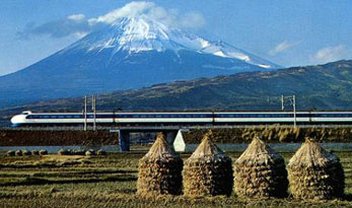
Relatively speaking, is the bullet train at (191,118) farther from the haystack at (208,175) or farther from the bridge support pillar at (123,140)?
the haystack at (208,175)

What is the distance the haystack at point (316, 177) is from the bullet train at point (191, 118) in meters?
59.7

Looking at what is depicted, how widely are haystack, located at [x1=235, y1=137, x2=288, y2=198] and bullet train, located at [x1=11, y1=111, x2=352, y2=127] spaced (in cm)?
5927

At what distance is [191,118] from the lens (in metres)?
85.3

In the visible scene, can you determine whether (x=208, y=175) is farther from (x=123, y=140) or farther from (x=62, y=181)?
(x=123, y=140)

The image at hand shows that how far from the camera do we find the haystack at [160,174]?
2506 centimetres

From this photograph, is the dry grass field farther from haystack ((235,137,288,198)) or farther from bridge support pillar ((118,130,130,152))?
bridge support pillar ((118,130,130,152))

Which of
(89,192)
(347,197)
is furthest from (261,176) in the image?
(89,192)

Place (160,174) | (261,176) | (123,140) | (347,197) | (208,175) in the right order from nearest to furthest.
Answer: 1. (261,176)
2. (347,197)
3. (208,175)
4. (160,174)
5. (123,140)

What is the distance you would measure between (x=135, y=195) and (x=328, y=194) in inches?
241

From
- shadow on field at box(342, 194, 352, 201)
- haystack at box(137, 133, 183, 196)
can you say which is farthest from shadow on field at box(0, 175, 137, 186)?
shadow on field at box(342, 194, 352, 201)

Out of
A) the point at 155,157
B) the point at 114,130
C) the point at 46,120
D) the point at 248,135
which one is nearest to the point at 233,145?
the point at 248,135

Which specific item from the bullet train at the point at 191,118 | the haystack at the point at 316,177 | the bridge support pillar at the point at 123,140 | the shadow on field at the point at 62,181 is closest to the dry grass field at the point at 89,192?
the shadow on field at the point at 62,181

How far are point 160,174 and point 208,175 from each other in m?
1.66

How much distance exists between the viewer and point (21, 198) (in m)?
24.0
